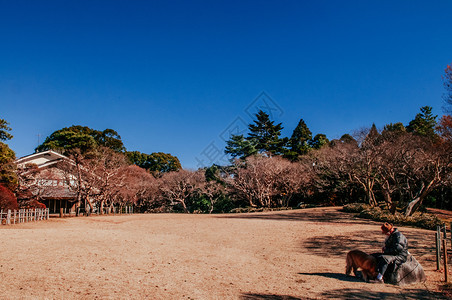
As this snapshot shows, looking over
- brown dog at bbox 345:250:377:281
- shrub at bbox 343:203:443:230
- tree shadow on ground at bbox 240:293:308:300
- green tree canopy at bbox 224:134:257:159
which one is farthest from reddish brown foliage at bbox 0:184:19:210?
green tree canopy at bbox 224:134:257:159

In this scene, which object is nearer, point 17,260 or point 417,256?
point 17,260

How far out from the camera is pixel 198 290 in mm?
6512

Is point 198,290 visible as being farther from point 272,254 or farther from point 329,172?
point 329,172

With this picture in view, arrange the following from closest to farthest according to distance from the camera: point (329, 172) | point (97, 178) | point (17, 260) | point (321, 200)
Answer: point (17, 260) < point (97, 178) < point (329, 172) < point (321, 200)

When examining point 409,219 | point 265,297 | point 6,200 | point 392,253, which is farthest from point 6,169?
point 409,219

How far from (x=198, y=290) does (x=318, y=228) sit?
39.1 ft

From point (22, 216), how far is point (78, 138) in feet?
90.4

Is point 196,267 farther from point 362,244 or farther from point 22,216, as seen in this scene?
point 22,216

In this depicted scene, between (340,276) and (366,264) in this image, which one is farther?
(340,276)

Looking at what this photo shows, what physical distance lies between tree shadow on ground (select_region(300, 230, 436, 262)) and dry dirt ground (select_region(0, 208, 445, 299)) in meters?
0.03

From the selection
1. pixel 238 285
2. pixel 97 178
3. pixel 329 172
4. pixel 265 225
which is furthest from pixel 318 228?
Result: pixel 97 178

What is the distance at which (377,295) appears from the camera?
629 cm

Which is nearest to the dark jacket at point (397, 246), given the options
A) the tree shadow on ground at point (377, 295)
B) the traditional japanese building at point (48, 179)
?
the tree shadow on ground at point (377, 295)

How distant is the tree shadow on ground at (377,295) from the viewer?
6.16 m
